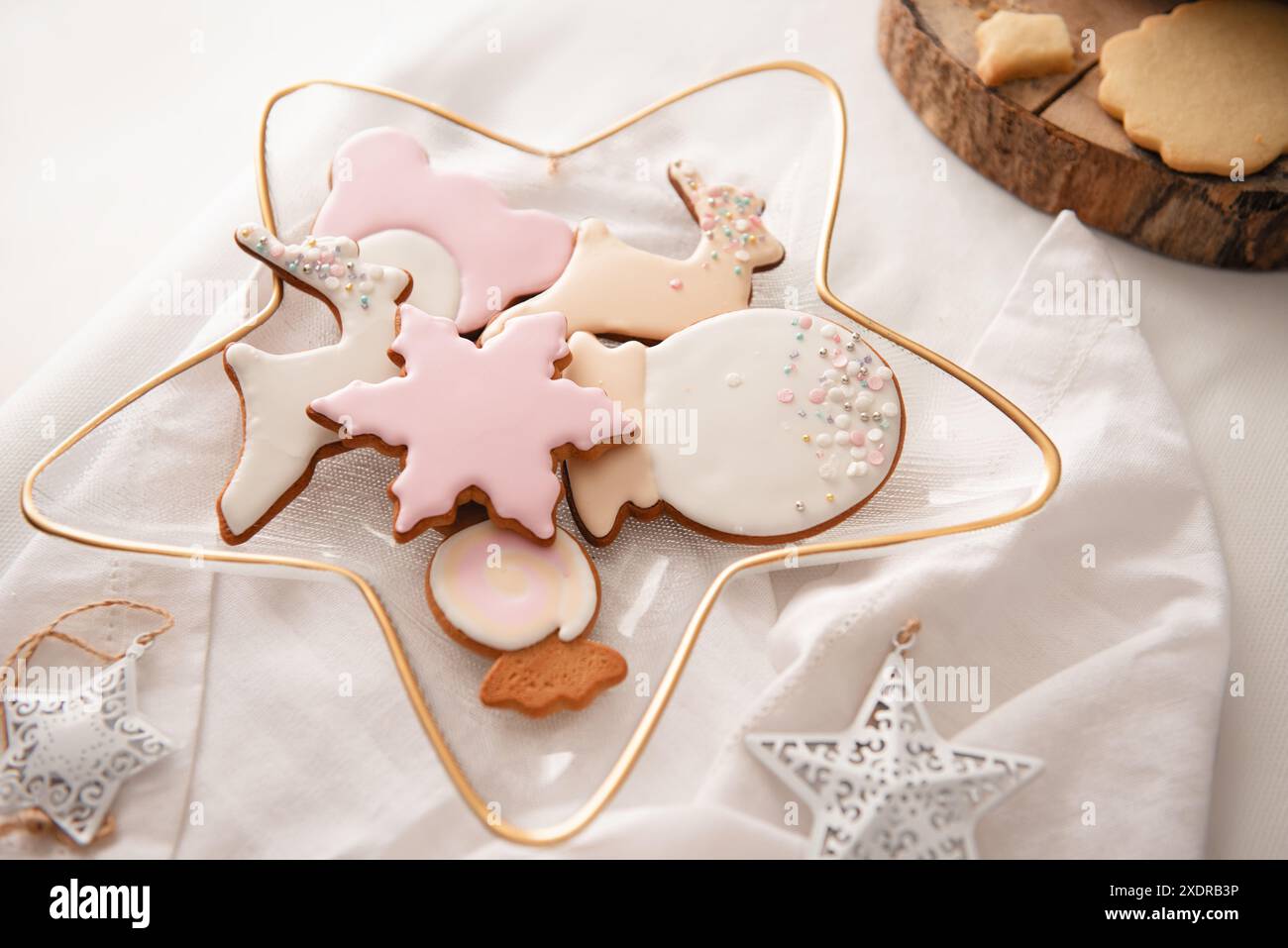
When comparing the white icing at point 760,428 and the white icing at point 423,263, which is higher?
the white icing at point 423,263

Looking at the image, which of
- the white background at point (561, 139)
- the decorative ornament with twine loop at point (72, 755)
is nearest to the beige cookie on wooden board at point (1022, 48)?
the white background at point (561, 139)

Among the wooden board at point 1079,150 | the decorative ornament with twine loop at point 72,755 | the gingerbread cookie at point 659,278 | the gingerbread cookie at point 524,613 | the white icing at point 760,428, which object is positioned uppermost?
the wooden board at point 1079,150

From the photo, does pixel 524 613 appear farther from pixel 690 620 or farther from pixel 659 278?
pixel 659 278

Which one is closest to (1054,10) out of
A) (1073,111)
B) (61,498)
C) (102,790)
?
(1073,111)

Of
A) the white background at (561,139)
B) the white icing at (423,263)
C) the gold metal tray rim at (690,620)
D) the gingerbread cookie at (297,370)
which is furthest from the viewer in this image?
the white background at (561,139)

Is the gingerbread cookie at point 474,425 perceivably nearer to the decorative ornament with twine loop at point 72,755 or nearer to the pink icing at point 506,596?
the pink icing at point 506,596
